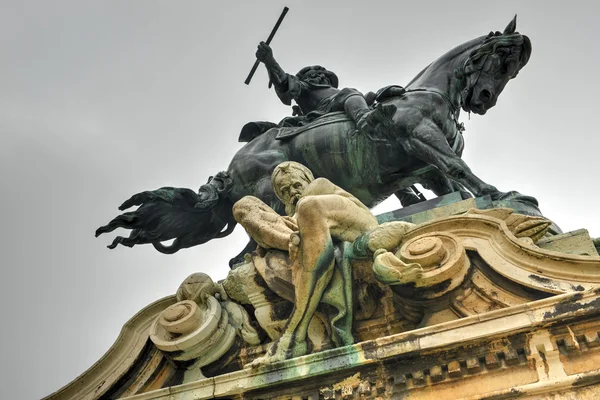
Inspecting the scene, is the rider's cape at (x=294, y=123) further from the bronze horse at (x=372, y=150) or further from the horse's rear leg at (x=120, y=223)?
the horse's rear leg at (x=120, y=223)

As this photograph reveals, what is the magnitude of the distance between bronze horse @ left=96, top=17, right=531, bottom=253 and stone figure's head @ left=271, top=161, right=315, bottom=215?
55.3 inches

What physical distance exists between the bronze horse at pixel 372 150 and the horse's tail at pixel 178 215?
1 cm

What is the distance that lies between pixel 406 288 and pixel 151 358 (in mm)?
2098

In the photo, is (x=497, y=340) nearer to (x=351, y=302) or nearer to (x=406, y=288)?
(x=406, y=288)

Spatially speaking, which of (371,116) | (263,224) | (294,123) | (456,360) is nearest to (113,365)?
(263,224)

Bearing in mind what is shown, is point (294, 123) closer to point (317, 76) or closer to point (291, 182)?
point (317, 76)

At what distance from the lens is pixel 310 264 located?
4.82m

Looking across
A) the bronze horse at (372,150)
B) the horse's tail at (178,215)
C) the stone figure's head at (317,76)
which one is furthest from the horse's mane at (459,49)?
the horse's tail at (178,215)

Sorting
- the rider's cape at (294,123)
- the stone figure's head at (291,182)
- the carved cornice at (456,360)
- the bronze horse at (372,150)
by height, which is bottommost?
the carved cornice at (456,360)

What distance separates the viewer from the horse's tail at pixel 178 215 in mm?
8039

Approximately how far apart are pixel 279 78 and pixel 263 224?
4.09m

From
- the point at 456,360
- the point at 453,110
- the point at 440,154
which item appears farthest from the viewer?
the point at 453,110

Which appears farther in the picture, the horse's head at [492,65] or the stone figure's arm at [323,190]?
the horse's head at [492,65]

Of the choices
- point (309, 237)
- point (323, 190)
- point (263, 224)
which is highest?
point (323, 190)
